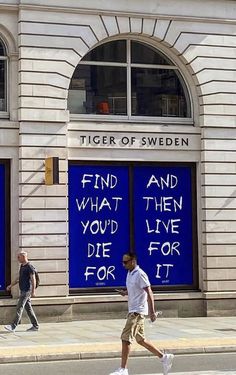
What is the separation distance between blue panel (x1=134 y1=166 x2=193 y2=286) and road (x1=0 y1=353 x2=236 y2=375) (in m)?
6.32

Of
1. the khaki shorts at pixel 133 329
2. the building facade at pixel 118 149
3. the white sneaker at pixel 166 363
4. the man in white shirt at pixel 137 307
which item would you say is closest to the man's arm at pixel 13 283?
the building facade at pixel 118 149

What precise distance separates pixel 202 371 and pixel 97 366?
6.46 ft

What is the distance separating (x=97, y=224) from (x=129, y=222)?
927 millimetres

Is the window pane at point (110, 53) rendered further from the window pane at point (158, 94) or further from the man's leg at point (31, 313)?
the man's leg at point (31, 313)

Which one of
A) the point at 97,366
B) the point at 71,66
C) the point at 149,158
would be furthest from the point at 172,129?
the point at 97,366

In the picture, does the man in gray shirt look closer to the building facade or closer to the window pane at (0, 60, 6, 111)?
the building facade

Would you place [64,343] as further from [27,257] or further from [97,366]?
[27,257]

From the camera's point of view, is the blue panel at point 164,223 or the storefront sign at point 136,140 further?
the blue panel at point 164,223

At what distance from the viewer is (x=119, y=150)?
20469 millimetres

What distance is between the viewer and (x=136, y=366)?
13.2 m

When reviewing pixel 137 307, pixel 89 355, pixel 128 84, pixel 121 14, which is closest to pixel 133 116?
pixel 128 84

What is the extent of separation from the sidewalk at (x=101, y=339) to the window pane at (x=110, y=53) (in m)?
7.18

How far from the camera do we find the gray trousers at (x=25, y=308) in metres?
17.2

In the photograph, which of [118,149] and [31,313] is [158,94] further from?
[31,313]
